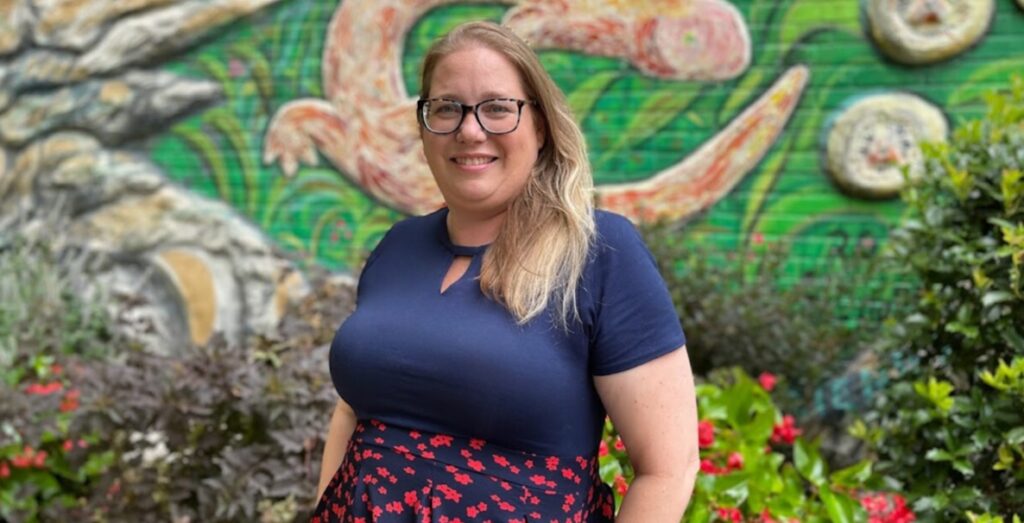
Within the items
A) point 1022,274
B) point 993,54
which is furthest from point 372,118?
point 1022,274

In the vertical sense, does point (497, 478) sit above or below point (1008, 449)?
above

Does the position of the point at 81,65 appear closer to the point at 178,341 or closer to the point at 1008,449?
the point at 178,341

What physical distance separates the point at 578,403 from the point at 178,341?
4.67 m

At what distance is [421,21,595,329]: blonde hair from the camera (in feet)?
5.68

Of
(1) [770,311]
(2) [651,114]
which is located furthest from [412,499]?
(2) [651,114]

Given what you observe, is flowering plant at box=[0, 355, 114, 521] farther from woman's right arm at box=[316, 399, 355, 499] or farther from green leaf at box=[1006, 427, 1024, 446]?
green leaf at box=[1006, 427, 1024, 446]

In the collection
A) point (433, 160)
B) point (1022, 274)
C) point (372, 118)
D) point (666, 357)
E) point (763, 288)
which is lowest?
point (763, 288)

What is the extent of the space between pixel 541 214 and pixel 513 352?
0.25 metres

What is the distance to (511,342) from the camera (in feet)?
5.68

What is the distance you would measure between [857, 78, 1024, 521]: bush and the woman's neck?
1.32 m

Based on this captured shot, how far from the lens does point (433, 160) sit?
75.7 inches

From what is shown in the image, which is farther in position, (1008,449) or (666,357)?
(1008,449)

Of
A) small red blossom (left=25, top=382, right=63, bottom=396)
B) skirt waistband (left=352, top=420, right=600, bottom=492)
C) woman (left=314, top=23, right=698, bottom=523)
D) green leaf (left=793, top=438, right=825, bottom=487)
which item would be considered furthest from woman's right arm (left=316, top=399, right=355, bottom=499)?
small red blossom (left=25, top=382, right=63, bottom=396)

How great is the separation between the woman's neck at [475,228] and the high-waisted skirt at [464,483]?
14.0 inches
